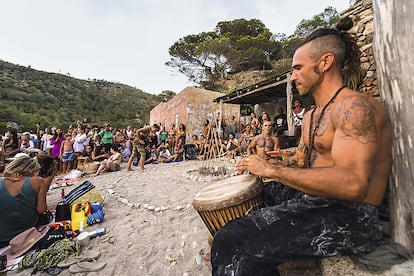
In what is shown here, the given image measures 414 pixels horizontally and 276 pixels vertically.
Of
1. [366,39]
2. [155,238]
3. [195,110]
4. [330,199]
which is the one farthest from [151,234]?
[195,110]

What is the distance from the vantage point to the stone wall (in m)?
3.89

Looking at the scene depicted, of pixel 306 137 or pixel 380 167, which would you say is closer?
pixel 380 167

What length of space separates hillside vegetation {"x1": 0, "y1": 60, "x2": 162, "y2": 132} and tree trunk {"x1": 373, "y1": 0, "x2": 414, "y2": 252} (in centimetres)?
2642

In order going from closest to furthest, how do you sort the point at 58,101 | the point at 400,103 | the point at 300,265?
the point at 400,103 → the point at 300,265 → the point at 58,101

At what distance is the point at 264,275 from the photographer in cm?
128

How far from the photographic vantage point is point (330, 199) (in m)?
1.18

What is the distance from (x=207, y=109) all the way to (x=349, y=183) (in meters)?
11.7

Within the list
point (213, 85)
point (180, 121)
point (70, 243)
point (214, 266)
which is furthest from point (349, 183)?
point (213, 85)

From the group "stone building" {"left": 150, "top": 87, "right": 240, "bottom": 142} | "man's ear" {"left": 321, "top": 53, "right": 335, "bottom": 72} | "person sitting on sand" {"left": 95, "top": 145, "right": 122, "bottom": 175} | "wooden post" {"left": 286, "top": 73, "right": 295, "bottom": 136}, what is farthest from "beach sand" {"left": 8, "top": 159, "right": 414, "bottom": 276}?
"stone building" {"left": 150, "top": 87, "right": 240, "bottom": 142}

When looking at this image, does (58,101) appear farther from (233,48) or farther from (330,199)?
(330,199)

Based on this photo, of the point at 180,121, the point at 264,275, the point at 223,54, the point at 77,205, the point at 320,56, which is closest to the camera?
the point at 264,275

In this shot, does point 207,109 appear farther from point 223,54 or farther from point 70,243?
point 223,54

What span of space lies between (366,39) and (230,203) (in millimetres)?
4564

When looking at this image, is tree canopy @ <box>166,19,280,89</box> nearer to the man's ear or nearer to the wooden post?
the wooden post
